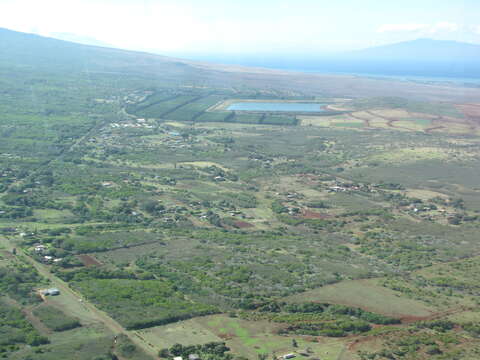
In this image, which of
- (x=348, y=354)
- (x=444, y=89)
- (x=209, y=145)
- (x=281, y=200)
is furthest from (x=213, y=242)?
(x=444, y=89)

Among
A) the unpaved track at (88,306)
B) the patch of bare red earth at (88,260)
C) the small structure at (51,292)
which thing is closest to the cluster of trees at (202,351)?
the unpaved track at (88,306)

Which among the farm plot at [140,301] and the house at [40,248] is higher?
→ the house at [40,248]

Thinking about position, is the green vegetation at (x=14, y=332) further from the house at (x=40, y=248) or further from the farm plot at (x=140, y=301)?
the house at (x=40, y=248)

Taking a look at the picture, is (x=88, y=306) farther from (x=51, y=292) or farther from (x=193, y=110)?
(x=193, y=110)

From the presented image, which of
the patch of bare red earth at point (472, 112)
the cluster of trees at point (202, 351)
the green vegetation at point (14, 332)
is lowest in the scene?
the green vegetation at point (14, 332)

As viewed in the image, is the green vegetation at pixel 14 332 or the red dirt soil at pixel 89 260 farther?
the red dirt soil at pixel 89 260

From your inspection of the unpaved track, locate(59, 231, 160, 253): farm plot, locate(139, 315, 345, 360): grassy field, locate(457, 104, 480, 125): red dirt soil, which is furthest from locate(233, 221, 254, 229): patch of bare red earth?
locate(457, 104, 480, 125): red dirt soil

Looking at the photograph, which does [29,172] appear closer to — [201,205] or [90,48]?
[201,205]

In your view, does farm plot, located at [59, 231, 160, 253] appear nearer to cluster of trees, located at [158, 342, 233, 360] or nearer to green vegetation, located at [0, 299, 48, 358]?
green vegetation, located at [0, 299, 48, 358]
